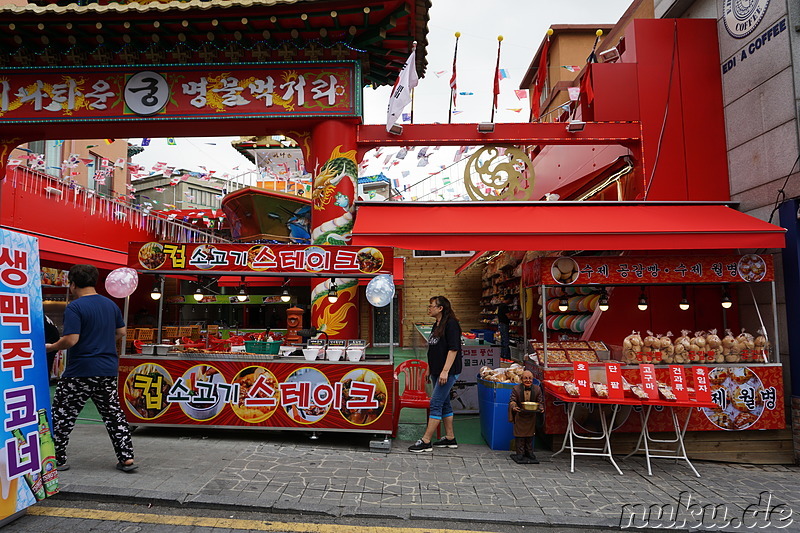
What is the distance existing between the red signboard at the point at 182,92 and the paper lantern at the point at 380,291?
3.55 meters

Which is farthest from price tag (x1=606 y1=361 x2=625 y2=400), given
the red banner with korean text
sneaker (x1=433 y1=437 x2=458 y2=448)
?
sneaker (x1=433 y1=437 x2=458 y2=448)

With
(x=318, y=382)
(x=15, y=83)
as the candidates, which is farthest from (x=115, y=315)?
(x=15, y=83)

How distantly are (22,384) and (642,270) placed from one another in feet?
22.7

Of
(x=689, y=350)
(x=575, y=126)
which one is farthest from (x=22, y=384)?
(x=575, y=126)

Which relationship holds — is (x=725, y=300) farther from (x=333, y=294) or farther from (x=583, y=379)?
(x=333, y=294)

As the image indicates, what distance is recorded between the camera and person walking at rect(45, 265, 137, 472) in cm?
470

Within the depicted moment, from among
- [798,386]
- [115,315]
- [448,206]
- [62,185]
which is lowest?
[798,386]

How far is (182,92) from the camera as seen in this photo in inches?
339

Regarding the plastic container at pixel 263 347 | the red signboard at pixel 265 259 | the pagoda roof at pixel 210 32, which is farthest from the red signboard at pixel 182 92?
the plastic container at pixel 263 347

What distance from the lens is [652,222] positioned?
675 cm

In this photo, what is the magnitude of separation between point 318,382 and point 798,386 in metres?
6.10

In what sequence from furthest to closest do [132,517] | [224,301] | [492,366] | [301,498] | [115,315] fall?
[224,301]
[492,366]
[115,315]
[301,498]
[132,517]

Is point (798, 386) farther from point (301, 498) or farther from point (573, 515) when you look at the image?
point (301, 498)

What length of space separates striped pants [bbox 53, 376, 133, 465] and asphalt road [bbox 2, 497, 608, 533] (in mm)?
699
